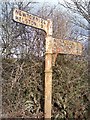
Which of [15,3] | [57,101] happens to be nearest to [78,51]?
[57,101]

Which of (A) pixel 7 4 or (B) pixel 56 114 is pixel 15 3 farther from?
(B) pixel 56 114

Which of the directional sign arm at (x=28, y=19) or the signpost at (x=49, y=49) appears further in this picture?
the signpost at (x=49, y=49)

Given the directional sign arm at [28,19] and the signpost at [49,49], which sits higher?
the directional sign arm at [28,19]

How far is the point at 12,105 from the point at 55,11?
1.28 metres

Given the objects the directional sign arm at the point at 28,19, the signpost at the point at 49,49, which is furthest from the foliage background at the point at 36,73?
the directional sign arm at the point at 28,19

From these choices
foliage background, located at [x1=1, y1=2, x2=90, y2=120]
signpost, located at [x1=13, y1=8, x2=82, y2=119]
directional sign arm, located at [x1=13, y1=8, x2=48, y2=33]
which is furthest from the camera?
foliage background, located at [x1=1, y1=2, x2=90, y2=120]

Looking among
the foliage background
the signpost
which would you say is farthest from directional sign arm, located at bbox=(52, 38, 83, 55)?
the foliage background

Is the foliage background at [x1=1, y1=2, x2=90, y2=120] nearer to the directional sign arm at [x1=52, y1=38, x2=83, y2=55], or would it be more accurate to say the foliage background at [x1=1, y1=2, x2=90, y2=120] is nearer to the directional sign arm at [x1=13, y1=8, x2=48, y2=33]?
the directional sign arm at [x1=52, y1=38, x2=83, y2=55]

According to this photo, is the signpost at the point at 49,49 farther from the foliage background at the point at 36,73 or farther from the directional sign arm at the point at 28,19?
the foliage background at the point at 36,73

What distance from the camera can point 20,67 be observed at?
372 cm

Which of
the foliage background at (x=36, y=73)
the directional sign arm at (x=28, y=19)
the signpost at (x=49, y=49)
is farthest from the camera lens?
the foliage background at (x=36, y=73)

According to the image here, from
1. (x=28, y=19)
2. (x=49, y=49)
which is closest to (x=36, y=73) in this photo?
(x=49, y=49)

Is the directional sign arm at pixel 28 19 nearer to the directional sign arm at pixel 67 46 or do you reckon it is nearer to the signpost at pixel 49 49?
the signpost at pixel 49 49

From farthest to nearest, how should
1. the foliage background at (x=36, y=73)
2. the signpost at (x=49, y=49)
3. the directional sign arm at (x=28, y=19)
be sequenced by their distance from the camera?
1. the foliage background at (x=36, y=73)
2. the signpost at (x=49, y=49)
3. the directional sign arm at (x=28, y=19)
